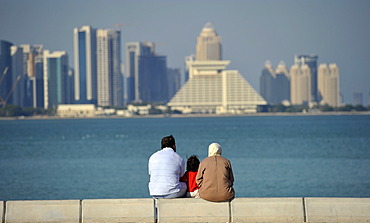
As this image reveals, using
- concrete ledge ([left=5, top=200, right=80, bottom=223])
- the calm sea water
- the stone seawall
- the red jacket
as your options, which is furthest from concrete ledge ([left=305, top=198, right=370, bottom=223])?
the calm sea water

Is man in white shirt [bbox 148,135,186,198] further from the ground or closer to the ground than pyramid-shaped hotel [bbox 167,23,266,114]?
closer to the ground

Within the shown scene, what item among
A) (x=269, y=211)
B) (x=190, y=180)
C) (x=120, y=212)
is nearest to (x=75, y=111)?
(x=190, y=180)

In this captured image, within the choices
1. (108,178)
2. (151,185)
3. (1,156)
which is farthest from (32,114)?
(151,185)

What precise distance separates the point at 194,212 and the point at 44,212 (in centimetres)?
173

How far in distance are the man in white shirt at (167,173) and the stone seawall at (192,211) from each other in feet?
0.86

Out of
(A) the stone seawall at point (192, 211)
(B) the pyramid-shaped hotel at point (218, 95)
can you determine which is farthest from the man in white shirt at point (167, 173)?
(B) the pyramid-shaped hotel at point (218, 95)

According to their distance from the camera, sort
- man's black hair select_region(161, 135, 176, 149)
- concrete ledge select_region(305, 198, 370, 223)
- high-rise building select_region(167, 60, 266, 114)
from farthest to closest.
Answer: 1. high-rise building select_region(167, 60, 266, 114)
2. man's black hair select_region(161, 135, 176, 149)
3. concrete ledge select_region(305, 198, 370, 223)

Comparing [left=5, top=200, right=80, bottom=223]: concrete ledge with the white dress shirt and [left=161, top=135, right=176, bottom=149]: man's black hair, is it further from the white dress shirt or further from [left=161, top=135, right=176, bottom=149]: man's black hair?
[left=161, top=135, right=176, bottom=149]: man's black hair

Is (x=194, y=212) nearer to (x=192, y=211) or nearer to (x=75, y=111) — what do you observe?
(x=192, y=211)

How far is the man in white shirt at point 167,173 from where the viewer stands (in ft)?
31.6

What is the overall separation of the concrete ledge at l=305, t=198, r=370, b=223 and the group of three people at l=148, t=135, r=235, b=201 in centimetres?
93

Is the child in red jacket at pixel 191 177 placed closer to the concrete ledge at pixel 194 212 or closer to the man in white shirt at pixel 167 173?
the man in white shirt at pixel 167 173

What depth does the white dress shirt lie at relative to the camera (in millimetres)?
9625

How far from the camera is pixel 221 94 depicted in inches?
7362
